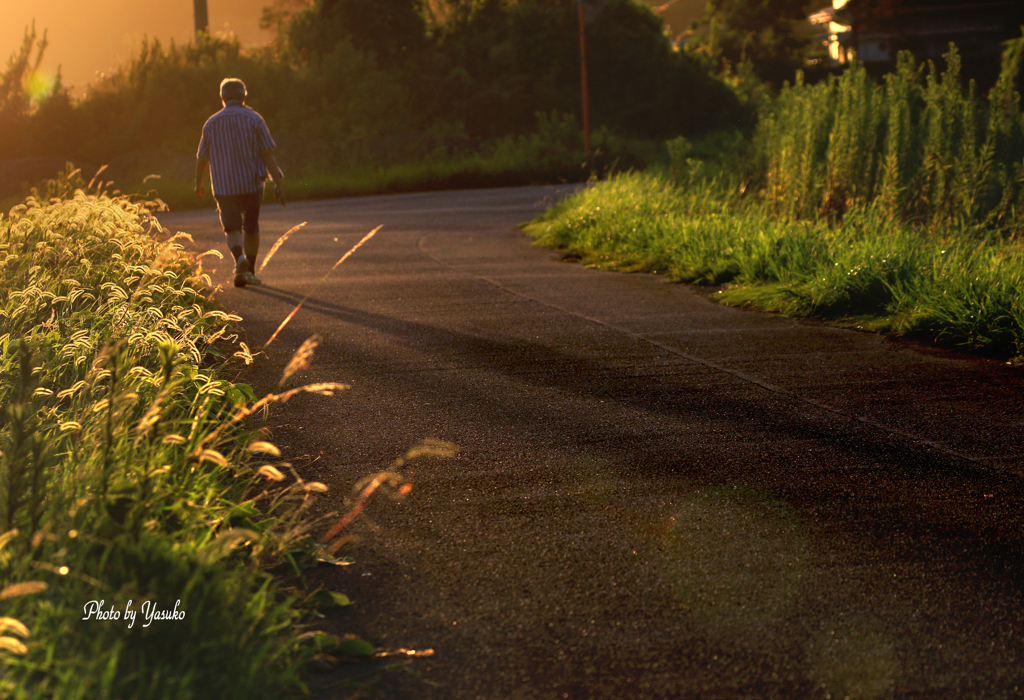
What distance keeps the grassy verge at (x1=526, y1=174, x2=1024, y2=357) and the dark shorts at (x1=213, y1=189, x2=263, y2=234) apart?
4.05 m

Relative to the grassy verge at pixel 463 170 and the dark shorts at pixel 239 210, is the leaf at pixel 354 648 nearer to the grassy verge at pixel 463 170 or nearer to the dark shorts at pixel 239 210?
the dark shorts at pixel 239 210

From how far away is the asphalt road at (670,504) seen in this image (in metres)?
2.97

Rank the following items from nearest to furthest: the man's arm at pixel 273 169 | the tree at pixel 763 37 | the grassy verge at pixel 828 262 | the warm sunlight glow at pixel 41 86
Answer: the grassy verge at pixel 828 262
the man's arm at pixel 273 169
the warm sunlight glow at pixel 41 86
the tree at pixel 763 37

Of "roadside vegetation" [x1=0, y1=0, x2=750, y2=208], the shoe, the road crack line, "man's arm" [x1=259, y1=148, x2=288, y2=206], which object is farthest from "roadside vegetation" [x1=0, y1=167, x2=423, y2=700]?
"roadside vegetation" [x1=0, y1=0, x2=750, y2=208]

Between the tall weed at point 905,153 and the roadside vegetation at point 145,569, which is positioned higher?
the tall weed at point 905,153

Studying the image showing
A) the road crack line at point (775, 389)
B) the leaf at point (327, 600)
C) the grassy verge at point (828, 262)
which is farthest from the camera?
the grassy verge at point (828, 262)

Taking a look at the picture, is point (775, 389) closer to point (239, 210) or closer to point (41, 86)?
point (239, 210)

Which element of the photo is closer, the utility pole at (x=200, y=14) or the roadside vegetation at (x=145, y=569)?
the roadside vegetation at (x=145, y=569)

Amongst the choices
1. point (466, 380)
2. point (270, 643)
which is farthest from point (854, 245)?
point (270, 643)

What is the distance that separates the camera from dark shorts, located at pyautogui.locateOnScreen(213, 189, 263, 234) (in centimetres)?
1066

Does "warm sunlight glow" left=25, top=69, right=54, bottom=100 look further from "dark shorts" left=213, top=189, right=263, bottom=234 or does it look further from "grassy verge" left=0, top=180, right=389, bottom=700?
"grassy verge" left=0, top=180, right=389, bottom=700

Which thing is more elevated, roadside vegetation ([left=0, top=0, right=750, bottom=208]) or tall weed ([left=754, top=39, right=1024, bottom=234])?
roadside vegetation ([left=0, top=0, right=750, bottom=208])

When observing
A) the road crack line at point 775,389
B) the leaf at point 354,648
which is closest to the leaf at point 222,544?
the leaf at point 354,648

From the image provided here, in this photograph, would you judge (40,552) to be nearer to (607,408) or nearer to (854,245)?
(607,408)
